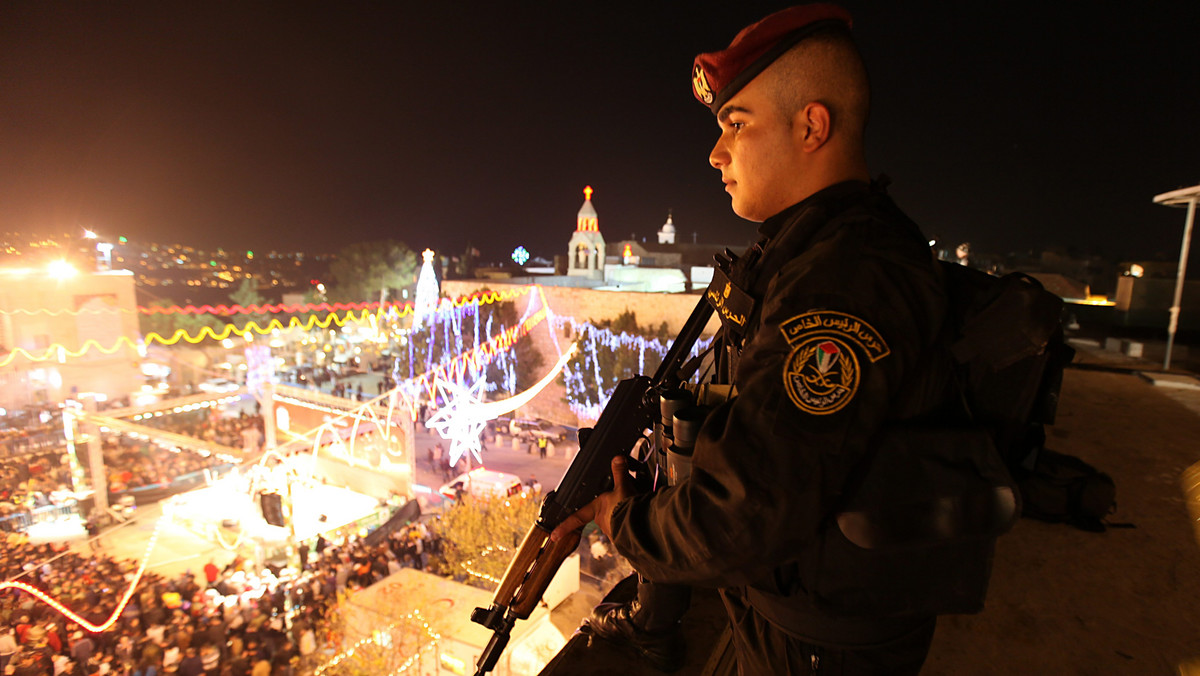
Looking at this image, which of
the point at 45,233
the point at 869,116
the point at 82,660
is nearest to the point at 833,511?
the point at 869,116

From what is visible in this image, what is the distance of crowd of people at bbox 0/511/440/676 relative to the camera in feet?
23.0

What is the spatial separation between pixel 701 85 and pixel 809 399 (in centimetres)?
83

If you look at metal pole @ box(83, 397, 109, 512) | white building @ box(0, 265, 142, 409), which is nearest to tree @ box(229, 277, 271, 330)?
white building @ box(0, 265, 142, 409)

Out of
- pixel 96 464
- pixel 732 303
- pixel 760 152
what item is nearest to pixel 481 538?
pixel 732 303

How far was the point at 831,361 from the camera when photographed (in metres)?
0.84

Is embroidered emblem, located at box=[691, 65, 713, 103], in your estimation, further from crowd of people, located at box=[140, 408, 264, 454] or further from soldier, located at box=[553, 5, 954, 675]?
crowd of people, located at box=[140, 408, 264, 454]

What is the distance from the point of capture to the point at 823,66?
1.10 m

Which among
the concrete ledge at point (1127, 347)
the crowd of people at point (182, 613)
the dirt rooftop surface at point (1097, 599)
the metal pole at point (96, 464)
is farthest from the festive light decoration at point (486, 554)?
the concrete ledge at point (1127, 347)

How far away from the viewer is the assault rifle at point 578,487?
1553 mm

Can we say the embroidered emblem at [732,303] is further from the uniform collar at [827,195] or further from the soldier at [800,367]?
the uniform collar at [827,195]

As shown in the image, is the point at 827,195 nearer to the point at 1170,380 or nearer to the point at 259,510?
the point at 1170,380

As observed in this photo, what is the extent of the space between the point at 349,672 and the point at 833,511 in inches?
287

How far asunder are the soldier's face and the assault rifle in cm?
40

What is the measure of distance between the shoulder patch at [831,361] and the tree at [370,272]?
129 feet
